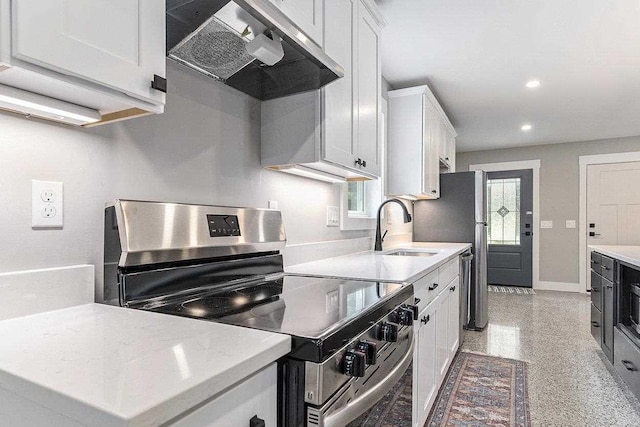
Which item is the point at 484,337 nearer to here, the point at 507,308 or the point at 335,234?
the point at 507,308

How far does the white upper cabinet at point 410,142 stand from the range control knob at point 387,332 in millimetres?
2349

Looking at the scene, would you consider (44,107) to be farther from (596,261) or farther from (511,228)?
(511,228)

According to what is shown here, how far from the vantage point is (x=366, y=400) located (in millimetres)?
961

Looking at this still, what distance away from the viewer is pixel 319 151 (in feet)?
5.32

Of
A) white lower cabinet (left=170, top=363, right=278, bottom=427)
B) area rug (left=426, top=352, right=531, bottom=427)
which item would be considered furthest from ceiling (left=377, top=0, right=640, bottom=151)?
area rug (left=426, top=352, right=531, bottom=427)

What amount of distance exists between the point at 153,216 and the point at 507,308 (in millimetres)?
4695

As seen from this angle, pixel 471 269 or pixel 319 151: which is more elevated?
pixel 319 151

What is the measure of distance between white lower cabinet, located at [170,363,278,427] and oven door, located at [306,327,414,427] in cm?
8

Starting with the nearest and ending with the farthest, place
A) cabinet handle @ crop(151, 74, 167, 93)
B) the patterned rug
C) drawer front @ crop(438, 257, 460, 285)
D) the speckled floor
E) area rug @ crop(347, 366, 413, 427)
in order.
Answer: cabinet handle @ crop(151, 74, 167, 93), area rug @ crop(347, 366, 413, 427), the speckled floor, drawer front @ crop(438, 257, 460, 285), the patterned rug

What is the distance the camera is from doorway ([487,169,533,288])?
6.15 metres

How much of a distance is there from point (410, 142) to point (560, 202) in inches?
157

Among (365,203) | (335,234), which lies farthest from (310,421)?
(365,203)

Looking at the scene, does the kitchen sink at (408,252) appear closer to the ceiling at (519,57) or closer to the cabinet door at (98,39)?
the ceiling at (519,57)

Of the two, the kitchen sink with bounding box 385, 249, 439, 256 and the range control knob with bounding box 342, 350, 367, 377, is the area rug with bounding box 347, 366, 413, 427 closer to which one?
the range control knob with bounding box 342, 350, 367, 377
